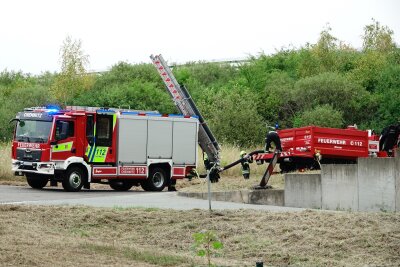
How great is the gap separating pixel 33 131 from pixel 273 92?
137 feet

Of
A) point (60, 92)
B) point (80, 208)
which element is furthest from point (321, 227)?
point (60, 92)

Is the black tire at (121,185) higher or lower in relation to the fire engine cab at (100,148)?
lower

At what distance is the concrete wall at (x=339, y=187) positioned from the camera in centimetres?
2230

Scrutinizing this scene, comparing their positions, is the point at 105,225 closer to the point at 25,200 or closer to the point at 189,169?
the point at 25,200

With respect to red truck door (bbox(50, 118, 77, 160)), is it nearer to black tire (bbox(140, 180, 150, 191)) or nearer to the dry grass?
black tire (bbox(140, 180, 150, 191))

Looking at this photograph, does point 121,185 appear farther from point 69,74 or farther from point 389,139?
point 69,74

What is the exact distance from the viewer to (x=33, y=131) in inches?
1243

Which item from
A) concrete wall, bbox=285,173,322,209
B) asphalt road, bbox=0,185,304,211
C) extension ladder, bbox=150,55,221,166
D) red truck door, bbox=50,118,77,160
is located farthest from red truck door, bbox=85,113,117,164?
concrete wall, bbox=285,173,322,209

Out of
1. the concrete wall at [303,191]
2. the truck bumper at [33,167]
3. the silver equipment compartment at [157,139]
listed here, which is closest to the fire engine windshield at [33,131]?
the truck bumper at [33,167]

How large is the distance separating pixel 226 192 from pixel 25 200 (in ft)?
18.3

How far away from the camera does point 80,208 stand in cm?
1920

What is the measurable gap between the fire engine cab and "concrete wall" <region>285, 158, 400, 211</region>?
9.58 meters

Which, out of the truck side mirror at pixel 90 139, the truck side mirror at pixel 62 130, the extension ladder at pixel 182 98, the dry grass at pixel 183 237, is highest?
the extension ladder at pixel 182 98

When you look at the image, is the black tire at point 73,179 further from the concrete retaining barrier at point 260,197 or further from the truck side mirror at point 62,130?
the concrete retaining barrier at point 260,197
